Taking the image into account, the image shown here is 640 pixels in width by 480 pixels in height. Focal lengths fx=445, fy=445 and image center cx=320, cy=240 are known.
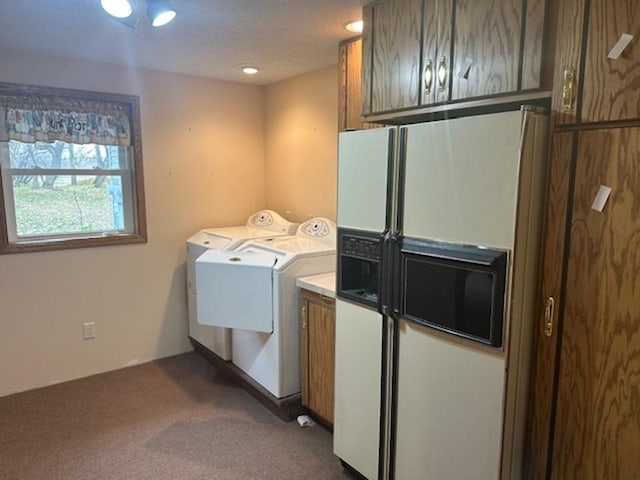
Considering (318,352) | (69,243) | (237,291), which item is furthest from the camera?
(69,243)

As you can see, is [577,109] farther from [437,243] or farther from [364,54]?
[364,54]

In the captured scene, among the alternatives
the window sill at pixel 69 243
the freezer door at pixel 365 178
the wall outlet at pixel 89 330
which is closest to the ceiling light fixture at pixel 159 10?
the freezer door at pixel 365 178

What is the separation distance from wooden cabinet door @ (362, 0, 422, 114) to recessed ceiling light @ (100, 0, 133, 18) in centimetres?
102

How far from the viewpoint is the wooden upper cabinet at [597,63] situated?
1.22 meters

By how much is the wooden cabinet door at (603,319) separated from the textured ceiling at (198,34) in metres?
1.29

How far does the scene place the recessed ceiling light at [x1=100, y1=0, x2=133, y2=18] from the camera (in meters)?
1.74

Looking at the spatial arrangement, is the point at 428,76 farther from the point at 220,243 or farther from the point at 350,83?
the point at 220,243

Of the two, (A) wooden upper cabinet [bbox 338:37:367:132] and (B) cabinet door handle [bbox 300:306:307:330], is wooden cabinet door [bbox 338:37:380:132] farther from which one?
(B) cabinet door handle [bbox 300:306:307:330]

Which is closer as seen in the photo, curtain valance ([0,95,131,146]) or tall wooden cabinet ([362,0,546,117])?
tall wooden cabinet ([362,0,546,117])

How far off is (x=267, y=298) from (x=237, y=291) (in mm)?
197

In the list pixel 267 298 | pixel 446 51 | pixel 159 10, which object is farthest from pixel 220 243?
pixel 446 51

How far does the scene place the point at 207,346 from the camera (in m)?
3.44

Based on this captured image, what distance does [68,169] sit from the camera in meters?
3.16

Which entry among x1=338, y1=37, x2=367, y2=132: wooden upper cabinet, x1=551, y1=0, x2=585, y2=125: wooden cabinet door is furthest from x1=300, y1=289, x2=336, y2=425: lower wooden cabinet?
x1=551, y1=0, x2=585, y2=125: wooden cabinet door
